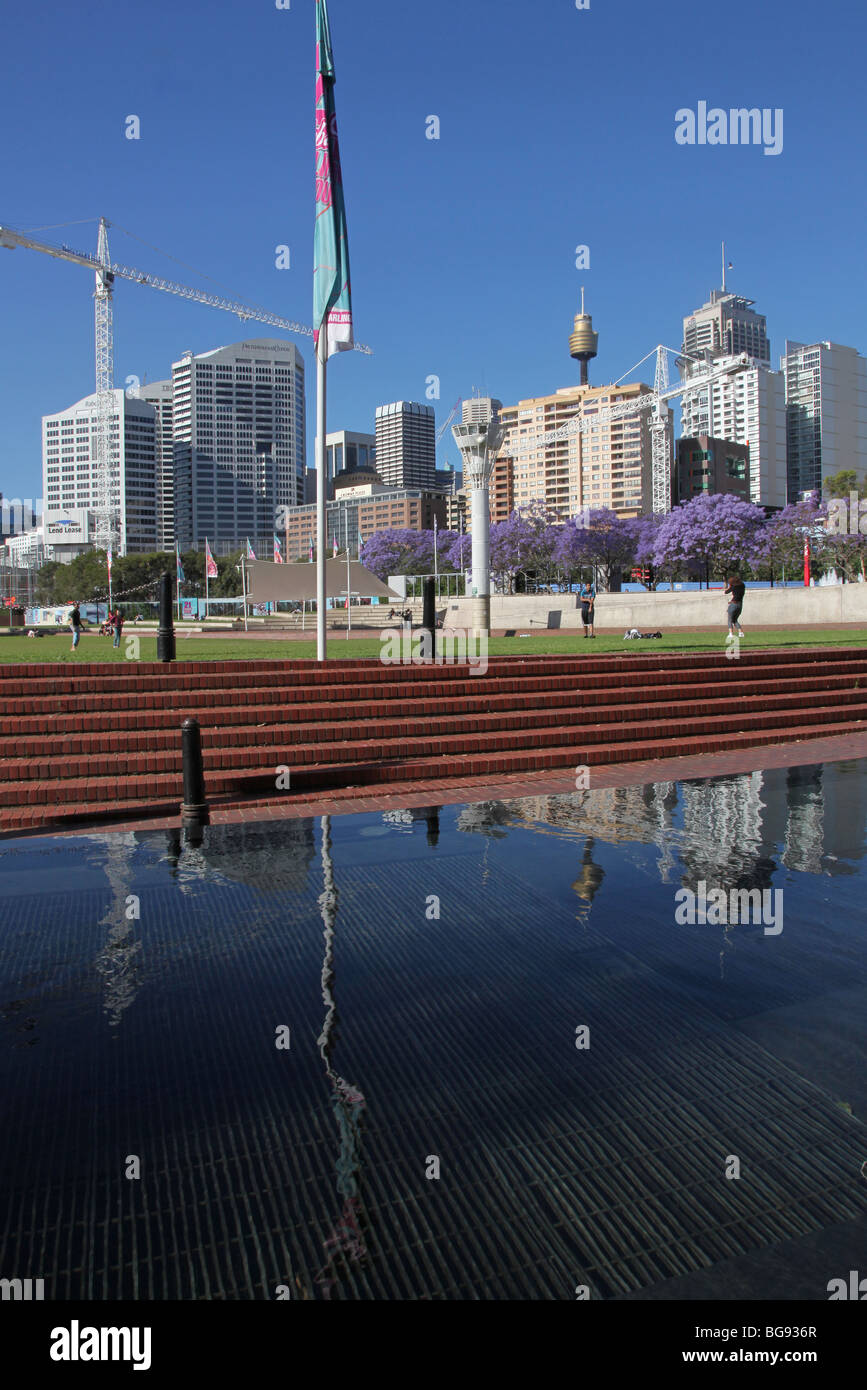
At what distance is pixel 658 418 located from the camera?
14962 centimetres

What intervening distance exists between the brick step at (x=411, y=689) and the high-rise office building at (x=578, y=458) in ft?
441

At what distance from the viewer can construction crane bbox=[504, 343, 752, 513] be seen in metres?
145

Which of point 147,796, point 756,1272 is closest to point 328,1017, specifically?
point 756,1272

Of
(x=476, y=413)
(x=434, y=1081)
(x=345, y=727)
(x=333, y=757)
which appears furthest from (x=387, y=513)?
(x=434, y=1081)

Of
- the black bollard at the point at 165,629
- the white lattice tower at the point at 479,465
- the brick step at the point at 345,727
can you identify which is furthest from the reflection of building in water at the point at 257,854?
the white lattice tower at the point at 479,465

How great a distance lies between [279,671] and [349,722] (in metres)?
1.76

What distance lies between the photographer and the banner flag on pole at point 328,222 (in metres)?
13.3

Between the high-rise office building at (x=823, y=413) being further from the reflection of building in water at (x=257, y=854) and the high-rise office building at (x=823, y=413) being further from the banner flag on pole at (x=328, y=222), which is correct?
the reflection of building in water at (x=257, y=854)

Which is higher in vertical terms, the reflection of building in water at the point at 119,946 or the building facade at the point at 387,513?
the building facade at the point at 387,513

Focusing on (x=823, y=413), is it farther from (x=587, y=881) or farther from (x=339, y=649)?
(x=587, y=881)

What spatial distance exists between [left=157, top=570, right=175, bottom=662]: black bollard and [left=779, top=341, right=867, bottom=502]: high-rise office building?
18258 centimetres

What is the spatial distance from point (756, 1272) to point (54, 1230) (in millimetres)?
2079

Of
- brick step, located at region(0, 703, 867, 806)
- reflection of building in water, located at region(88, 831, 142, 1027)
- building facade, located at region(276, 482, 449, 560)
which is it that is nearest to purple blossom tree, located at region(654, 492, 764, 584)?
brick step, located at region(0, 703, 867, 806)

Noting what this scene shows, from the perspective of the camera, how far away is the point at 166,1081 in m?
3.51
